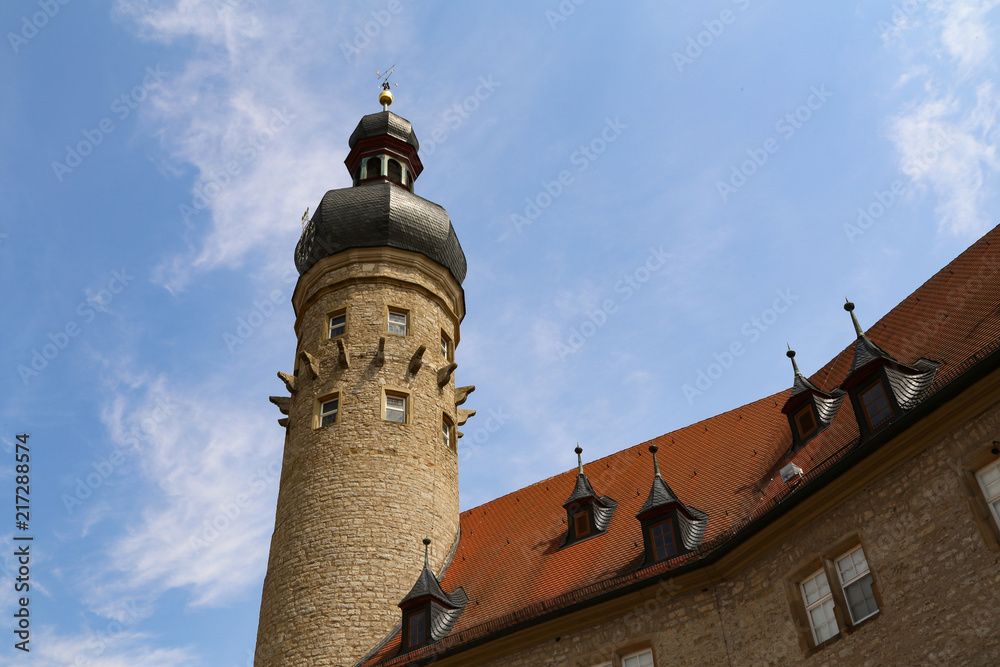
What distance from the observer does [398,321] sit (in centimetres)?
2066

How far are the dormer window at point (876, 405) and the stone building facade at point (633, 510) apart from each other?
3 centimetres

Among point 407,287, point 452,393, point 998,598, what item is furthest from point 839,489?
point 407,287

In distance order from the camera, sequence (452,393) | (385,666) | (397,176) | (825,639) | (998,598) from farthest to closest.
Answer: (397,176) < (452,393) < (385,666) < (825,639) < (998,598)

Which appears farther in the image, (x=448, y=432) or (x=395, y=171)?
(x=395, y=171)

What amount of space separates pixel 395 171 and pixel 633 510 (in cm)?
1377

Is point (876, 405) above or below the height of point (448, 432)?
below

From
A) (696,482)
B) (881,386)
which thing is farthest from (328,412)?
(881,386)

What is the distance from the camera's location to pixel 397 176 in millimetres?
26047

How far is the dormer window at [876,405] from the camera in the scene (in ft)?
37.8

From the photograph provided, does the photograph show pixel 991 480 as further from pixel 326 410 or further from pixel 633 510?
pixel 326 410

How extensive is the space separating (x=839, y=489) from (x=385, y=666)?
7.71 m

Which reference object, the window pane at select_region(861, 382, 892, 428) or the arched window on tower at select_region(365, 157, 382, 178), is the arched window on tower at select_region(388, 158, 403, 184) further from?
the window pane at select_region(861, 382, 892, 428)

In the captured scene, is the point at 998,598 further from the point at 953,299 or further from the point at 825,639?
the point at 953,299

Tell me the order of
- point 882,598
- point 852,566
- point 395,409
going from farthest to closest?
point 395,409, point 852,566, point 882,598
